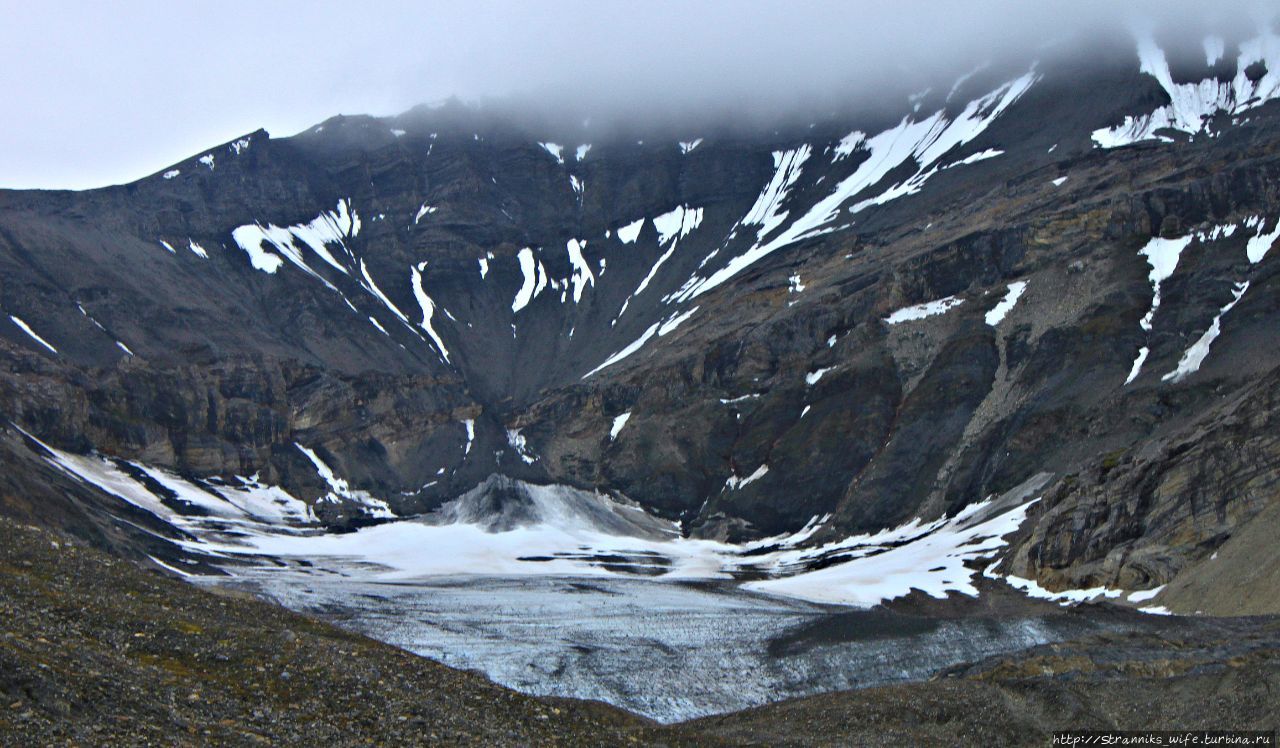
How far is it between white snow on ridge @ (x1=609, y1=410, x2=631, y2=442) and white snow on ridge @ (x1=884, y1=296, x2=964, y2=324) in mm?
36173

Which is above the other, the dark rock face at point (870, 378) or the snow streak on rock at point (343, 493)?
the dark rock face at point (870, 378)

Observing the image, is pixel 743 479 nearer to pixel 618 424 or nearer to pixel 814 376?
pixel 814 376

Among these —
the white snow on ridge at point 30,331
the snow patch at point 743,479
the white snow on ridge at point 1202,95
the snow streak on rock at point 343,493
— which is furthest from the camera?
the white snow on ridge at point 1202,95

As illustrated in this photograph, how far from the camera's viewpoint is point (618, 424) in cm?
16238

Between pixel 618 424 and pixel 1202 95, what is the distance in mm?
98230

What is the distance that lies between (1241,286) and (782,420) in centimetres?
4964

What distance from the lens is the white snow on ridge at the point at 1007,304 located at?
442 ft

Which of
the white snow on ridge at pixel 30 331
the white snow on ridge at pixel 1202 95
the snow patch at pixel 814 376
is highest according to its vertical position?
the white snow on ridge at pixel 1202 95

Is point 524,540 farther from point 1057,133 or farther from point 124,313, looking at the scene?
point 1057,133

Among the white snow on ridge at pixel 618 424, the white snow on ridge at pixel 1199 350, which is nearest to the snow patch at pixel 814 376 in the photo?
the white snow on ridge at pixel 618 424

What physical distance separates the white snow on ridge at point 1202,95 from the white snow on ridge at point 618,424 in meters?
72.1

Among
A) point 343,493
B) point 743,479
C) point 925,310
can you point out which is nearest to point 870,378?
point 925,310

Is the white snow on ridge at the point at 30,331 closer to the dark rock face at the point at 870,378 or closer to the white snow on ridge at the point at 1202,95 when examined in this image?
the dark rock face at the point at 870,378

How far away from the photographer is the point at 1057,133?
183 metres
